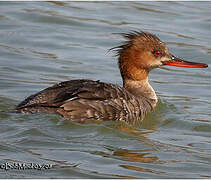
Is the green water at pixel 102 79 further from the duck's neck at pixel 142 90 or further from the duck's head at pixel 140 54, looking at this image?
the duck's head at pixel 140 54

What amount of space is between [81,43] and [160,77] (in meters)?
2.07

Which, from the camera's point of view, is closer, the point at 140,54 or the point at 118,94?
the point at 118,94

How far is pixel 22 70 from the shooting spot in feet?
34.8

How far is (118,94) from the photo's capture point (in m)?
8.31

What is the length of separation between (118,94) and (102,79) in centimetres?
215

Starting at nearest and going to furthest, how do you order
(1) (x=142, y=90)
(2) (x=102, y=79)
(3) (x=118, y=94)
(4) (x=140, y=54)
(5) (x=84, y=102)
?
(5) (x=84, y=102), (3) (x=118, y=94), (4) (x=140, y=54), (1) (x=142, y=90), (2) (x=102, y=79)

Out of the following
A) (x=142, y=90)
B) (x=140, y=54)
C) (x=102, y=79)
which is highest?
(x=140, y=54)

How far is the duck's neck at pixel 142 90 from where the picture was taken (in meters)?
9.01

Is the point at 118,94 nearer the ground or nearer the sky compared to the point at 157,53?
nearer the ground

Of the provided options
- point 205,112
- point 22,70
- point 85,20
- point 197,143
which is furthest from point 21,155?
point 85,20

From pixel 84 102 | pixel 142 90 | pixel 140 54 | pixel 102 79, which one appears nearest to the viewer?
pixel 84 102

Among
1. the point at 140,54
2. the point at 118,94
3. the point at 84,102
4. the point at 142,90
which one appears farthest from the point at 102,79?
the point at 84,102

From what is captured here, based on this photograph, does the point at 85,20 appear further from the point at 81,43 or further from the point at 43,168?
the point at 43,168

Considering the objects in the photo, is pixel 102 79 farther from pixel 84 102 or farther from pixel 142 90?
pixel 84 102
